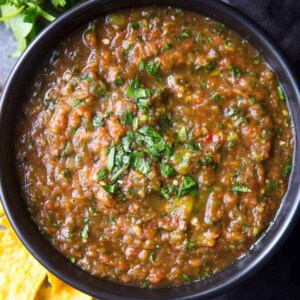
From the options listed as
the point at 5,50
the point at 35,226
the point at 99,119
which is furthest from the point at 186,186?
the point at 5,50

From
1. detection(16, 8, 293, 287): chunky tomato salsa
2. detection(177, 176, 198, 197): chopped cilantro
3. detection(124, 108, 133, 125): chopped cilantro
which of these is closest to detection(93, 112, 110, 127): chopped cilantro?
detection(16, 8, 293, 287): chunky tomato salsa

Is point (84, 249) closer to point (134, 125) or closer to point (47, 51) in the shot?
point (134, 125)

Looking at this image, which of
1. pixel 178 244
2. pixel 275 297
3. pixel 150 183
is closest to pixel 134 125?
pixel 150 183

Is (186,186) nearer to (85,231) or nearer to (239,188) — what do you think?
(239,188)

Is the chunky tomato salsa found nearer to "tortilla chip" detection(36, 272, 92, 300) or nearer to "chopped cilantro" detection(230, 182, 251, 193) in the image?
"chopped cilantro" detection(230, 182, 251, 193)

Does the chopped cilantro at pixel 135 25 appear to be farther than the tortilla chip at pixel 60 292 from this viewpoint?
No

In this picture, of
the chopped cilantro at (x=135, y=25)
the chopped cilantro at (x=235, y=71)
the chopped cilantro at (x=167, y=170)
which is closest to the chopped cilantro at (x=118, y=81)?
the chopped cilantro at (x=135, y=25)

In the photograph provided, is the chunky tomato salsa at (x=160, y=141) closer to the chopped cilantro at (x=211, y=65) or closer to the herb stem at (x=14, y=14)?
the chopped cilantro at (x=211, y=65)
